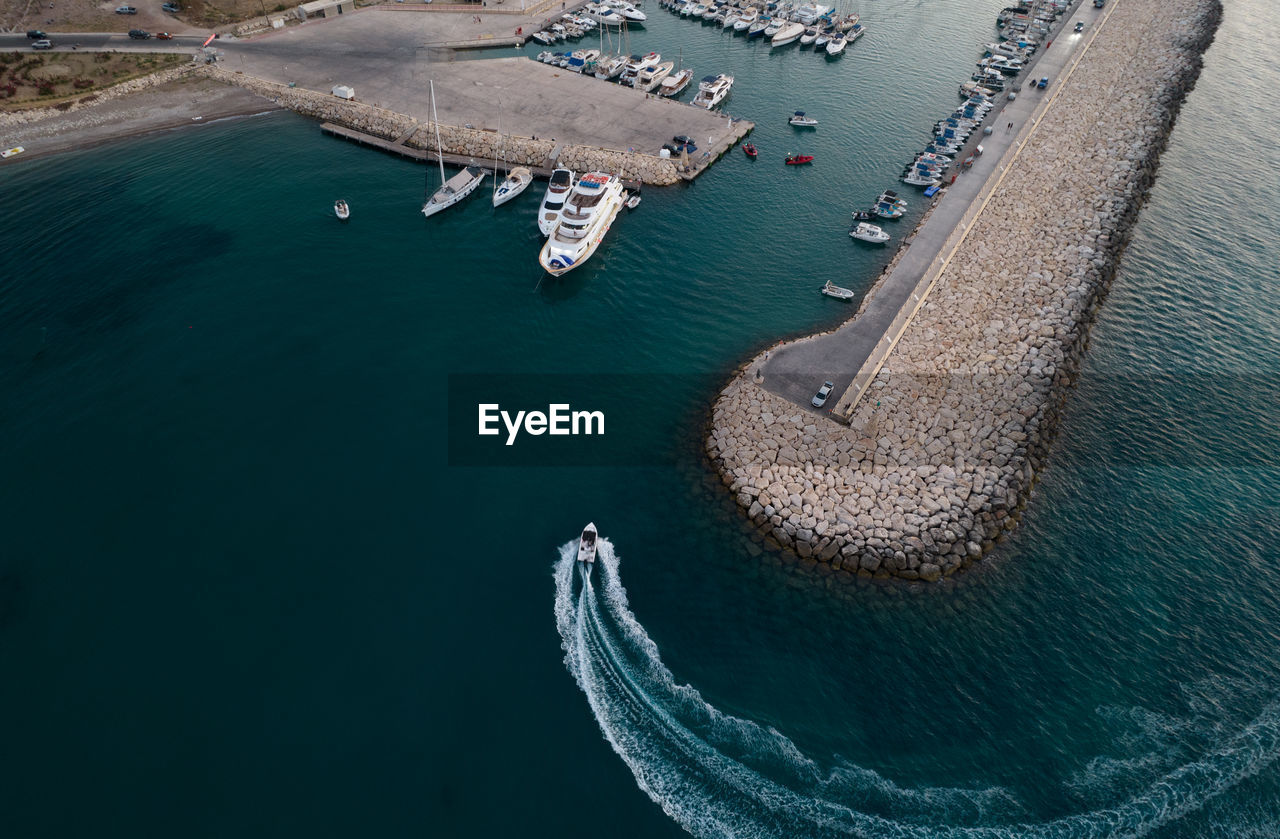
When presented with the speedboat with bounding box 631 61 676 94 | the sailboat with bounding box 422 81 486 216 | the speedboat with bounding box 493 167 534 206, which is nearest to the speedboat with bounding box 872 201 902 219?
the speedboat with bounding box 493 167 534 206

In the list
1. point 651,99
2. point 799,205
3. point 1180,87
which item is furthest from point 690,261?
point 1180,87

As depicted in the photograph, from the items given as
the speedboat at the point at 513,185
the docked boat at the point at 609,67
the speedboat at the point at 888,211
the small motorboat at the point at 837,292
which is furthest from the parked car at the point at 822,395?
the docked boat at the point at 609,67

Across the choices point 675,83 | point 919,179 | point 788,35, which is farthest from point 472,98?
point 919,179

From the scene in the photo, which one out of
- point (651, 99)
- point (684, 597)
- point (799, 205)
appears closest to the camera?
point (684, 597)

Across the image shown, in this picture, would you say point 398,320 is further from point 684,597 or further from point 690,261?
point 684,597

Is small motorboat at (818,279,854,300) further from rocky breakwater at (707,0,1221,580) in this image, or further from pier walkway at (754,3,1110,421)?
rocky breakwater at (707,0,1221,580)

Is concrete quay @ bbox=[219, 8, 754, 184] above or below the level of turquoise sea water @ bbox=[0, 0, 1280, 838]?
above
